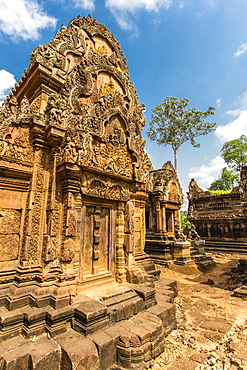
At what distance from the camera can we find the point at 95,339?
3.16 meters

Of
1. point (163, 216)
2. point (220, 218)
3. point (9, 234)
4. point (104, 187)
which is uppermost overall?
point (104, 187)

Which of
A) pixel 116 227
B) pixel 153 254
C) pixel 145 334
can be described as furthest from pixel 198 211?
pixel 145 334

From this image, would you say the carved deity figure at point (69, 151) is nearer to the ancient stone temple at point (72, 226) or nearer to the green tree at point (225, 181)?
the ancient stone temple at point (72, 226)

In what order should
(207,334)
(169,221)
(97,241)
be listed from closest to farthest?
(207,334), (97,241), (169,221)

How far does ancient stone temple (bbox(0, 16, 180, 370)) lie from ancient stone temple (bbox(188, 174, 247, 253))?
590 inches

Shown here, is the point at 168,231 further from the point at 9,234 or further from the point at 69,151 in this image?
the point at 9,234

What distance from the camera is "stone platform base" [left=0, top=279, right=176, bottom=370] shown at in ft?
9.00

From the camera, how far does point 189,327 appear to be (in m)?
4.53

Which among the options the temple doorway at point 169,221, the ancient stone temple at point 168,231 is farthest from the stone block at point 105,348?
the temple doorway at point 169,221

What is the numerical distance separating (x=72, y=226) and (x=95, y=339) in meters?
2.01

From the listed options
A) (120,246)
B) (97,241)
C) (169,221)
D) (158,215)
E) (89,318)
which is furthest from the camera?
(169,221)

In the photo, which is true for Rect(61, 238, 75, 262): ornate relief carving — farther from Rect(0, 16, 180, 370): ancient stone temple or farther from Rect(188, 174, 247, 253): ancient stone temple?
Rect(188, 174, 247, 253): ancient stone temple

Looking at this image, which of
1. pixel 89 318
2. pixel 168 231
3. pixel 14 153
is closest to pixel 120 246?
pixel 89 318

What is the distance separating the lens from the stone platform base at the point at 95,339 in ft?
9.00
